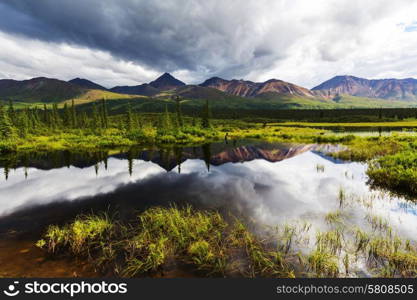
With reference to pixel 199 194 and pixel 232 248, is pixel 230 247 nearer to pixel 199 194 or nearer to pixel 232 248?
pixel 232 248

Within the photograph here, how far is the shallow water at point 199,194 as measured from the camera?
15.9m

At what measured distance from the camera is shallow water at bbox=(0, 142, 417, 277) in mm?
15898

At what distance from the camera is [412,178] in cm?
2120

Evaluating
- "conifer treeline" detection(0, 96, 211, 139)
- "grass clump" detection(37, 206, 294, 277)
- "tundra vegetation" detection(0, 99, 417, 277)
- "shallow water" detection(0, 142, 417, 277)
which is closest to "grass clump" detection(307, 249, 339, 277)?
"tundra vegetation" detection(0, 99, 417, 277)

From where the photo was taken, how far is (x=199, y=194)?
2328 centimetres

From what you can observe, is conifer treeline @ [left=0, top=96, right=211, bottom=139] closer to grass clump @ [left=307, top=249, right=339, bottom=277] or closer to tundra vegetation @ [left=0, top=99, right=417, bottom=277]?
tundra vegetation @ [left=0, top=99, right=417, bottom=277]

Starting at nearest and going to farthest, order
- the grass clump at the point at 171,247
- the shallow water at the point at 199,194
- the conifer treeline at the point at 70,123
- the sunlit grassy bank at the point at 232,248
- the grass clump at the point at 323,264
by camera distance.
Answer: the grass clump at the point at 323,264 → the sunlit grassy bank at the point at 232,248 → the grass clump at the point at 171,247 → the shallow water at the point at 199,194 → the conifer treeline at the point at 70,123

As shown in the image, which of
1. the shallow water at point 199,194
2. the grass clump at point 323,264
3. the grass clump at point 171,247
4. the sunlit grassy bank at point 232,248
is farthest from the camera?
the shallow water at point 199,194

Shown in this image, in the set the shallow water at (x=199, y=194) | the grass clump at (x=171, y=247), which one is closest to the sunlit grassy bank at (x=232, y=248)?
the grass clump at (x=171, y=247)

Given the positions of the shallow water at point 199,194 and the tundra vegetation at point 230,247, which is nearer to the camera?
the tundra vegetation at point 230,247

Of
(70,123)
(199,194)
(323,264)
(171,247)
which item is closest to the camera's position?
(323,264)

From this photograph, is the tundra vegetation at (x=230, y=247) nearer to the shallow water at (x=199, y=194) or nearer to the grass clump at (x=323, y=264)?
the grass clump at (x=323, y=264)

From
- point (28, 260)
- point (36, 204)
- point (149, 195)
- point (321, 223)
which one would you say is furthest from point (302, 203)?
point (36, 204)

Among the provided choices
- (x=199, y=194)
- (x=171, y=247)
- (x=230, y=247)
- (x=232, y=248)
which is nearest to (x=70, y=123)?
(x=199, y=194)
